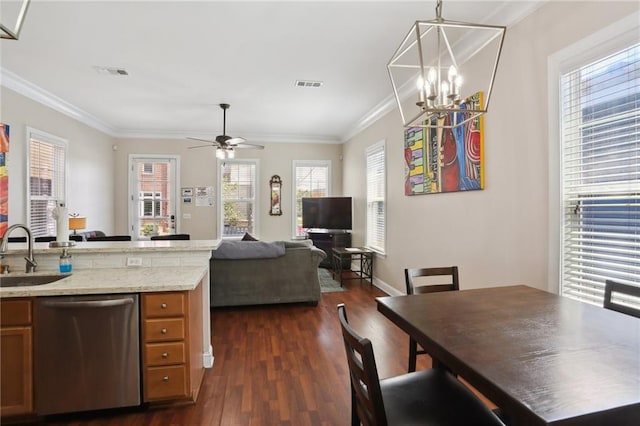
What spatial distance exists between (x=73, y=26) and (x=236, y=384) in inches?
128

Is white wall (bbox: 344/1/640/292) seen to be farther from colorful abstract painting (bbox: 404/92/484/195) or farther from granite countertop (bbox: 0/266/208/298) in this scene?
granite countertop (bbox: 0/266/208/298)

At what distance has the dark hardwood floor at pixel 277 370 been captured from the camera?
80.0 inches

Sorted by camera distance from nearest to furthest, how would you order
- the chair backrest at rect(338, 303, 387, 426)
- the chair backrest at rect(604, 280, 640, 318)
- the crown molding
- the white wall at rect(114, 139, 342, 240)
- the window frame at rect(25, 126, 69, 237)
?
the chair backrest at rect(338, 303, 387, 426), the chair backrest at rect(604, 280, 640, 318), the crown molding, the window frame at rect(25, 126, 69, 237), the white wall at rect(114, 139, 342, 240)

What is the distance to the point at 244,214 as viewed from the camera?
705cm

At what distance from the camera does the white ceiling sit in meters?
2.54

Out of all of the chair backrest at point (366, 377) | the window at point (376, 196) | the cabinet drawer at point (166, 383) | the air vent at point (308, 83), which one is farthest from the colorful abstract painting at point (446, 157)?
the cabinet drawer at point (166, 383)

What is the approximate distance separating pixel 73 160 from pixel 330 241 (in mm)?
4551

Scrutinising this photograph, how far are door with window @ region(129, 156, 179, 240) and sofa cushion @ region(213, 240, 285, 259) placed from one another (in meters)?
3.28

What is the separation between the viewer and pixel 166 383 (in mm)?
2057

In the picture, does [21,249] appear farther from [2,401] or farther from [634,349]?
[634,349]

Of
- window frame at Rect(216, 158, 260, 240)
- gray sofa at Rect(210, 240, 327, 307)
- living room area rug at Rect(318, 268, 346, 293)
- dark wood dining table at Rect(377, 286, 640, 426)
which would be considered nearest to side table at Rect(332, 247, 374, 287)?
living room area rug at Rect(318, 268, 346, 293)

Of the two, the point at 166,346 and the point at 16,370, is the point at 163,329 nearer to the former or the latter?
the point at 166,346

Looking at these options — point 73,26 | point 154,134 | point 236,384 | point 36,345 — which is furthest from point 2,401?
point 154,134

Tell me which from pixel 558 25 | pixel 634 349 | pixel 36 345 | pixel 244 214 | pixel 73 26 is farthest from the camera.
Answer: pixel 244 214
